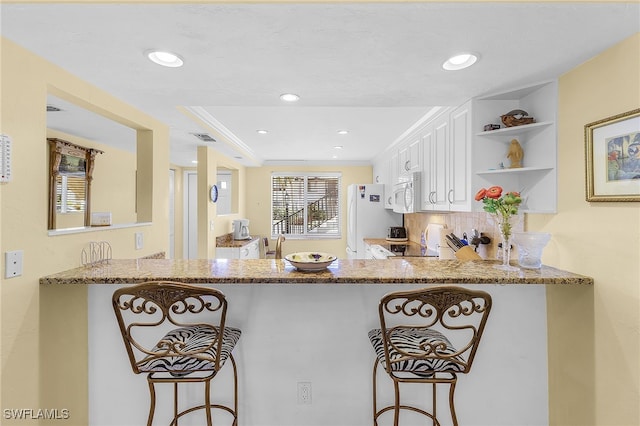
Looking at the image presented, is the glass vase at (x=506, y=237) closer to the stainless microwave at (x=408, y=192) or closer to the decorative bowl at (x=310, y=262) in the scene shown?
the decorative bowl at (x=310, y=262)

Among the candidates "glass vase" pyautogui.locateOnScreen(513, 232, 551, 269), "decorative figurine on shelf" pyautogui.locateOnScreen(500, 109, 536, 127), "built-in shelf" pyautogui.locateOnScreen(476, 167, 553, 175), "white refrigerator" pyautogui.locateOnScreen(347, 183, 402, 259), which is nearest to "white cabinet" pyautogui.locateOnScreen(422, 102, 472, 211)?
"built-in shelf" pyautogui.locateOnScreen(476, 167, 553, 175)

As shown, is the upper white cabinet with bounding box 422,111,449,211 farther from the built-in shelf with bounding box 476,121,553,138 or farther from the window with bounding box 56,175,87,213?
the window with bounding box 56,175,87,213

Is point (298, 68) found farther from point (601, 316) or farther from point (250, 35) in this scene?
point (601, 316)

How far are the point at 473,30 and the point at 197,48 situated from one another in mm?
1190

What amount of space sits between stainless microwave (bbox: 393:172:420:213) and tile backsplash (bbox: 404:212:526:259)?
40 cm

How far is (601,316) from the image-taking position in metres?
1.50

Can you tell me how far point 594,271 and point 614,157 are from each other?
1.79 ft

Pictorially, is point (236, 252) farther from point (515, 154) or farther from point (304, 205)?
point (515, 154)

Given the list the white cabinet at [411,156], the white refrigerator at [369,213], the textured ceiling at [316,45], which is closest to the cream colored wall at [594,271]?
the textured ceiling at [316,45]

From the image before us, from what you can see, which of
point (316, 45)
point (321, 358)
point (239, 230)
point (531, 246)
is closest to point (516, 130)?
point (531, 246)

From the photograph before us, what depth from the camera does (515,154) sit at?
202 centimetres

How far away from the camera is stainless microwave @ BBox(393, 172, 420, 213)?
325cm

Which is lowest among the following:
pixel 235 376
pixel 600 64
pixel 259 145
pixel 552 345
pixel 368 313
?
pixel 235 376

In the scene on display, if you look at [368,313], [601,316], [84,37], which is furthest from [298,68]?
[601,316]
